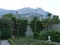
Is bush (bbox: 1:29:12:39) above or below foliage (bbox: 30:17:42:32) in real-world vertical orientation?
below

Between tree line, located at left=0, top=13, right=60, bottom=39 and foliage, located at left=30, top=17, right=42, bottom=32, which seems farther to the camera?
foliage, located at left=30, top=17, right=42, bottom=32

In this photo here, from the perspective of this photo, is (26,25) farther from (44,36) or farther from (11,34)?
(44,36)

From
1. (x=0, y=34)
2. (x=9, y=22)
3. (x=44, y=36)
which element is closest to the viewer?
(x=44, y=36)

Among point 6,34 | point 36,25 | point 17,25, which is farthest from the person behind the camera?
point 36,25

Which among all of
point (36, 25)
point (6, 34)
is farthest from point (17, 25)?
point (6, 34)

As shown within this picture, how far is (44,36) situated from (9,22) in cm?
824

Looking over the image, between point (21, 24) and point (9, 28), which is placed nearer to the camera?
point (9, 28)

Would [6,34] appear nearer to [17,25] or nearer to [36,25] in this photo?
[17,25]

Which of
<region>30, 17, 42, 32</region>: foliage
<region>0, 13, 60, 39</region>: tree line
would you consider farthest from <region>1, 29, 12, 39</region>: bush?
<region>30, 17, 42, 32</region>: foliage

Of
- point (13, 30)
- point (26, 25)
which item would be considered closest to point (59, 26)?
point (26, 25)

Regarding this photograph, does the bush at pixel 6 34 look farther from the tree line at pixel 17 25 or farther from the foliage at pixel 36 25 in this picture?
the foliage at pixel 36 25

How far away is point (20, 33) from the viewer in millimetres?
27562

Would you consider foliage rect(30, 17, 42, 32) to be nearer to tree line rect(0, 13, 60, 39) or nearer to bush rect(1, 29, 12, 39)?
tree line rect(0, 13, 60, 39)

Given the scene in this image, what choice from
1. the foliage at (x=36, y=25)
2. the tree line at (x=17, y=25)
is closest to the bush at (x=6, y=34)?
the tree line at (x=17, y=25)
